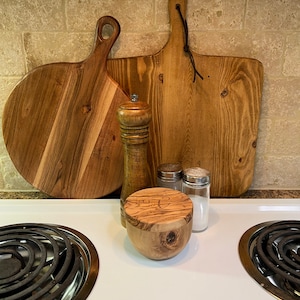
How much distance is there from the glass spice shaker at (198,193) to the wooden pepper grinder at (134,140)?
0.31 ft

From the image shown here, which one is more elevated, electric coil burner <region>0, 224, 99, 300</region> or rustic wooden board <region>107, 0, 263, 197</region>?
rustic wooden board <region>107, 0, 263, 197</region>

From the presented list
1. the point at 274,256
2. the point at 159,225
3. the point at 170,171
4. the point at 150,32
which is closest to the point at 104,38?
the point at 150,32

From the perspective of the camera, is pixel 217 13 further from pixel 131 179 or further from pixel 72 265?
pixel 72 265

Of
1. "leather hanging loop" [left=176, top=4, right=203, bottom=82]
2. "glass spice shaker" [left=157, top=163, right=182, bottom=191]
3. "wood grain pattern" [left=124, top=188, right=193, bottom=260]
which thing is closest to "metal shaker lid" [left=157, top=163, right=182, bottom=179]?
"glass spice shaker" [left=157, top=163, right=182, bottom=191]

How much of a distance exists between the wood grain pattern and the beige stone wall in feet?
1.29

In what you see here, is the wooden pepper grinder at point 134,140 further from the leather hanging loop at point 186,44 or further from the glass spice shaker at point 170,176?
the leather hanging loop at point 186,44

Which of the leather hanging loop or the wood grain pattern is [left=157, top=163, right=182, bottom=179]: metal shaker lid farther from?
the leather hanging loop

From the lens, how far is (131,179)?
0.69 meters

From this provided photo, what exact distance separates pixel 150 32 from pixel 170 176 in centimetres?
36

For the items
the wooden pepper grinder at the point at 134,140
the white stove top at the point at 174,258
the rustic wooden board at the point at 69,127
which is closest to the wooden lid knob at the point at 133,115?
the wooden pepper grinder at the point at 134,140

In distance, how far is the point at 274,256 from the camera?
61 centimetres

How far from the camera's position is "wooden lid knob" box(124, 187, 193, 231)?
1.83 ft

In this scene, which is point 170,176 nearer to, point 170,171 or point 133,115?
point 170,171

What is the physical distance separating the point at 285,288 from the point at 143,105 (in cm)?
45
